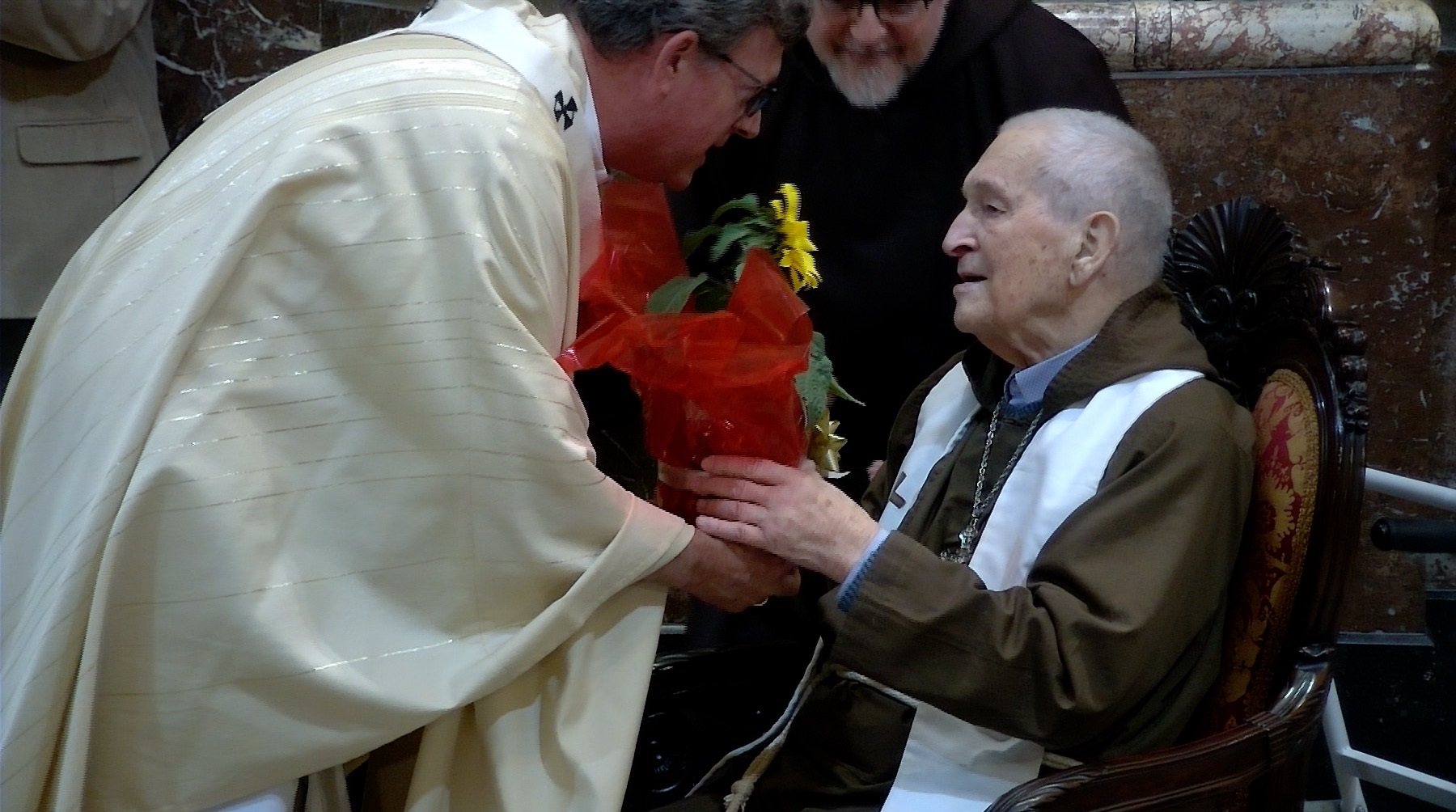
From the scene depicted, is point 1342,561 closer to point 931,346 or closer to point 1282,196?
point 931,346

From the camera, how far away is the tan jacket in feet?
10.3

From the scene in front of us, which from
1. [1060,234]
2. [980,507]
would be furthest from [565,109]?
[980,507]

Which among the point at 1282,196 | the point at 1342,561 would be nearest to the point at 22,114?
the point at 1342,561

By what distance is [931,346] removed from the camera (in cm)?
309

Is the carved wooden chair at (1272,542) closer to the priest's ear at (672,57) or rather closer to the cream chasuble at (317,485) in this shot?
the cream chasuble at (317,485)

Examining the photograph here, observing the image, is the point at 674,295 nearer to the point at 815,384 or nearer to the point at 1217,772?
the point at 815,384

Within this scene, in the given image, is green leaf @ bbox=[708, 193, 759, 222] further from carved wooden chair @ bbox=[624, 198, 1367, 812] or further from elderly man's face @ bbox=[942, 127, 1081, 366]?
carved wooden chair @ bbox=[624, 198, 1367, 812]

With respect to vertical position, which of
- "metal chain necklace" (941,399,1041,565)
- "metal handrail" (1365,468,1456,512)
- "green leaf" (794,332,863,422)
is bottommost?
"metal handrail" (1365,468,1456,512)

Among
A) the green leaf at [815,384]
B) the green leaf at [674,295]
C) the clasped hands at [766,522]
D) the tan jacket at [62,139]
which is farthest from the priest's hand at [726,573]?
the tan jacket at [62,139]

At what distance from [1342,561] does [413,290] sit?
136 centimetres

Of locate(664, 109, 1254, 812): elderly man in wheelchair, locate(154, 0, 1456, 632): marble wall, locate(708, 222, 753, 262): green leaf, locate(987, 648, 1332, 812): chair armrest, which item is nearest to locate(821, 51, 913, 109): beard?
locate(664, 109, 1254, 812): elderly man in wheelchair

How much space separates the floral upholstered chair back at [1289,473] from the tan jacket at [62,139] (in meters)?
2.64

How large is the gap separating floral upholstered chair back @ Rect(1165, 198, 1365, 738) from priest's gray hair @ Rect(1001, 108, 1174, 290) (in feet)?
0.68

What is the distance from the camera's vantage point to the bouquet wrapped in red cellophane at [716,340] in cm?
189
